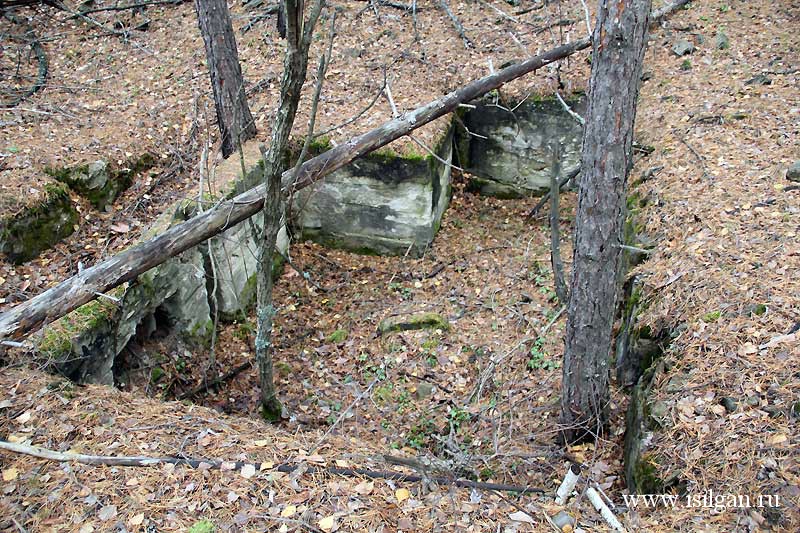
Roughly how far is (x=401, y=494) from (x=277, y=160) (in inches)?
93.0

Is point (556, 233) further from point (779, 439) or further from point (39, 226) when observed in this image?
point (39, 226)

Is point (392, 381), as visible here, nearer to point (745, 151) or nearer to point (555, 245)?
point (555, 245)

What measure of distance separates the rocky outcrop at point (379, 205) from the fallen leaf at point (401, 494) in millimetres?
4697

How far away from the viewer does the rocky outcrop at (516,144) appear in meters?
8.52

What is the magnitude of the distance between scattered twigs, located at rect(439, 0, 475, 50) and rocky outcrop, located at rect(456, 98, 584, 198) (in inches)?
68.1

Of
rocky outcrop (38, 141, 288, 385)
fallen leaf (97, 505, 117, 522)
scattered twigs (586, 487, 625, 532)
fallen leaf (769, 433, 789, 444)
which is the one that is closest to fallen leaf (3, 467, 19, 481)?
fallen leaf (97, 505, 117, 522)

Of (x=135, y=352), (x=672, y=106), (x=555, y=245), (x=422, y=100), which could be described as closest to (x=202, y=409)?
(x=135, y=352)

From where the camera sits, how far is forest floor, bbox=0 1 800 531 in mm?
3195

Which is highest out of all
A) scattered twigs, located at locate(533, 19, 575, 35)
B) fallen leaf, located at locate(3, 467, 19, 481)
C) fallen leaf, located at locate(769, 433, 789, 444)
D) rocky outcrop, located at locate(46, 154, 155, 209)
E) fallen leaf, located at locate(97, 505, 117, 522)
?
scattered twigs, located at locate(533, 19, 575, 35)

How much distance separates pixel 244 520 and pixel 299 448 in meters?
0.66

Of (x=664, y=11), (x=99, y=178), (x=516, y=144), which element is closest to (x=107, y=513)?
(x=99, y=178)

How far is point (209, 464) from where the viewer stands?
348cm

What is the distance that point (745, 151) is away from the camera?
6.11m

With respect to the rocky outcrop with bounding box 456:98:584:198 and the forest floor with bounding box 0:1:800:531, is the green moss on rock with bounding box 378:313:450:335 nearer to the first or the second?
the forest floor with bounding box 0:1:800:531
